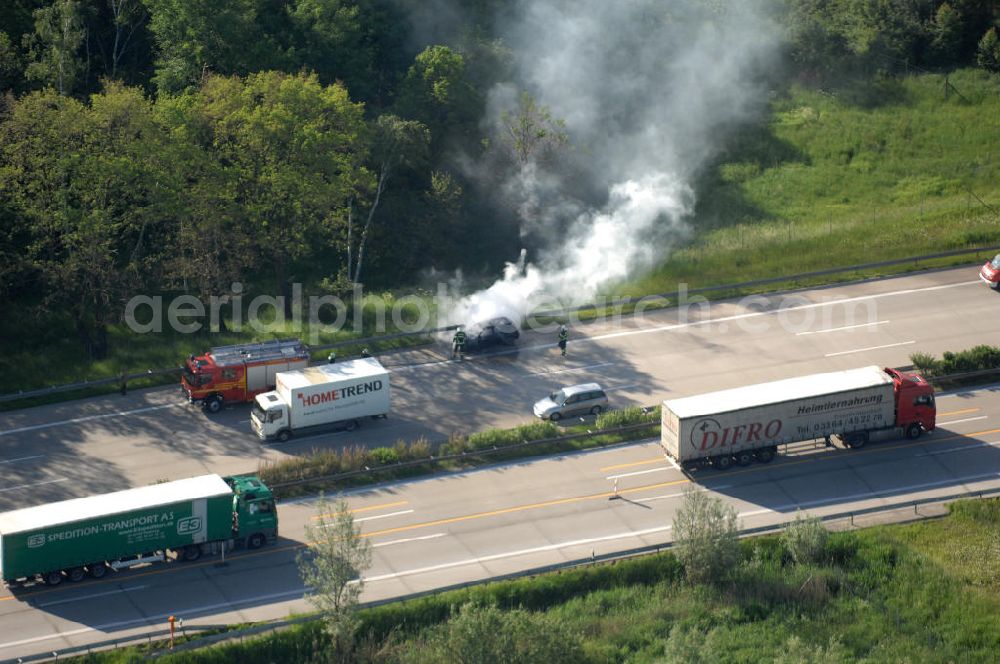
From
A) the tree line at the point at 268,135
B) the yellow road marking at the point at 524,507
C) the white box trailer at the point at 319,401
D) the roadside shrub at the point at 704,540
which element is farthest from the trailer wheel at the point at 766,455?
the tree line at the point at 268,135

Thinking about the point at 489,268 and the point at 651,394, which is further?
the point at 489,268

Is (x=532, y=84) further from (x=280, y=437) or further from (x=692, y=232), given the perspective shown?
(x=280, y=437)

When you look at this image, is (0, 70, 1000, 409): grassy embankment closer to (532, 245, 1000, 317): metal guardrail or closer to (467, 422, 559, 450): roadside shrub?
(532, 245, 1000, 317): metal guardrail

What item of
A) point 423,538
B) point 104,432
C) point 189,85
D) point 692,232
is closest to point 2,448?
point 104,432

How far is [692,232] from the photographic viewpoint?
2985 inches

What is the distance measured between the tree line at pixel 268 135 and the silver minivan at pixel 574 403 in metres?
15.3

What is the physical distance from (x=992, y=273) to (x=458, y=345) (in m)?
28.2

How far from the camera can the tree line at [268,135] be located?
6119cm

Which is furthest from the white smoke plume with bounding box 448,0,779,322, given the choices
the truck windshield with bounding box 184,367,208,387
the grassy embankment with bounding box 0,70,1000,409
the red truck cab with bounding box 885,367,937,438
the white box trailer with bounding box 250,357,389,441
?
the red truck cab with bounding box 885,367,937,438

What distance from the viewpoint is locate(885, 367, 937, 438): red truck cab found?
53.9 meters

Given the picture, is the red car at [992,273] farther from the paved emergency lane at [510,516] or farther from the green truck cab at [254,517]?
the green truck cab at [254,517]

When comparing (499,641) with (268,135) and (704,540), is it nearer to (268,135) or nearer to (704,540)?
(704,540)

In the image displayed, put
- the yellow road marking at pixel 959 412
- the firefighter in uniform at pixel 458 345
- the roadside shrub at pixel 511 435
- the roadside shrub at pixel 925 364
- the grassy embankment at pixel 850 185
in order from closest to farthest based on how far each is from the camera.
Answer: the roadside shrub at pixel 511 435 → the yellow road marking at pixel 959 412 → the roadside shrub at pixel 925 364 → the firefighter in uniform at pixel 458 345 → the grassy embankment at pixel 850 185

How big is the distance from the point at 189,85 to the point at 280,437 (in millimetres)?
25754
